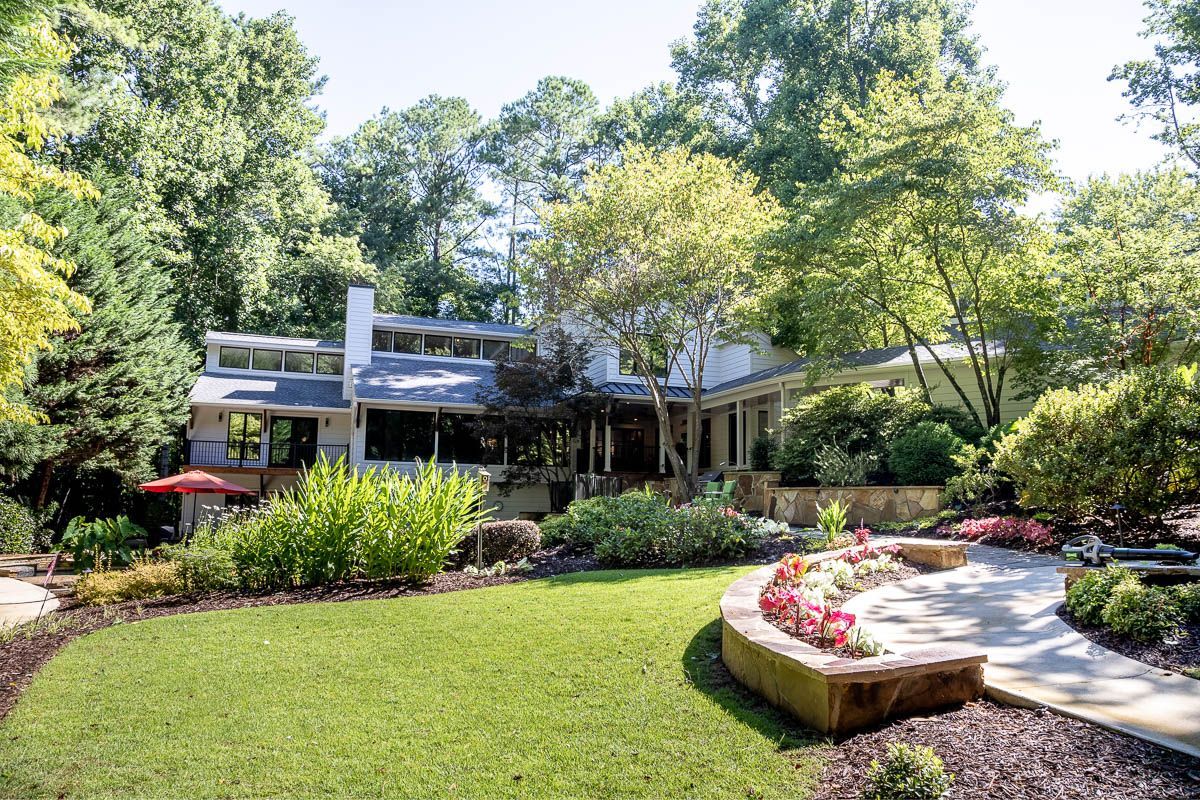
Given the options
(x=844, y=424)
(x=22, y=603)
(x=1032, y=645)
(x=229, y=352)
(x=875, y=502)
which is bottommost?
(x=22, y=603)

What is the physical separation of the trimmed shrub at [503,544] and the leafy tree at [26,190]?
494 cm

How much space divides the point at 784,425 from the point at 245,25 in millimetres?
27349

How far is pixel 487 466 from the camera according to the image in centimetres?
2097

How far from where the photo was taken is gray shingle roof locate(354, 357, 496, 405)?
20141 millimetres

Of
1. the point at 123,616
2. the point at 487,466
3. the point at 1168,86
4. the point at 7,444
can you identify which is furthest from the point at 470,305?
the point at 123,616

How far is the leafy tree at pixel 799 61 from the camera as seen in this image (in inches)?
1013

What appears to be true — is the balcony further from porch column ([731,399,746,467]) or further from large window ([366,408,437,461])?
porch column ([731,399,746,467])

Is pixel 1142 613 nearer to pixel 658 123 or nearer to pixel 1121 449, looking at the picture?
A: pixel 1121 449

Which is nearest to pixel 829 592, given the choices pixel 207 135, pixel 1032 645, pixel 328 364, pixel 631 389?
pixel 1032 645

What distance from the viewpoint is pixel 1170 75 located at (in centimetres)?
1908

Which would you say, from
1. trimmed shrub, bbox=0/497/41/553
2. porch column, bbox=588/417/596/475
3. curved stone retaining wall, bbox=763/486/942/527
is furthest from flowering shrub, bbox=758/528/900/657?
trimmed shrub, bbox=0/497/41/553

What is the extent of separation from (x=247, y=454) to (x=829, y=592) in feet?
63.9

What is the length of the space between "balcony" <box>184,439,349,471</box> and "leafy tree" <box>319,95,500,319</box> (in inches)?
556

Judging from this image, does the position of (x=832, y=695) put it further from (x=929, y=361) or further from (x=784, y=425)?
(x=929, y=361)
